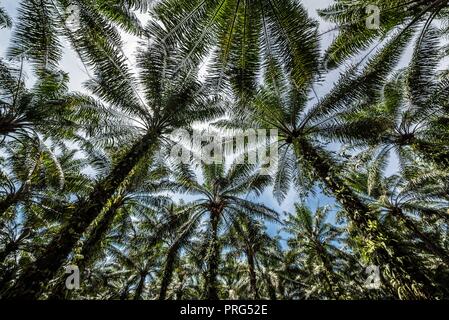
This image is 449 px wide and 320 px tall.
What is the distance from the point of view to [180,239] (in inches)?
448

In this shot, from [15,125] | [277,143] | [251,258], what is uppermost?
[277,143]

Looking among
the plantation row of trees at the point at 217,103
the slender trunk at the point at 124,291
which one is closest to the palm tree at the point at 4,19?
the plantation row of trees at the point at 217,103

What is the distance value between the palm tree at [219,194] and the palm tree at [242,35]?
203 inches

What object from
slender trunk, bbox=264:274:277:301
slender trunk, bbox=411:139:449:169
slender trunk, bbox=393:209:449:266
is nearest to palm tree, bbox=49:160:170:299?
slender trunk, bbox=411:139:449:169

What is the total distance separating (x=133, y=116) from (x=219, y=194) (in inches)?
227

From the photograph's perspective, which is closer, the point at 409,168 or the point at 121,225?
the point at 409,168

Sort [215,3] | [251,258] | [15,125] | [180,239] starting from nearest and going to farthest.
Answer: [215,3]
[15,125]
[180,239]
[251,258]

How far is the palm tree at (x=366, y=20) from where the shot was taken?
602 cm

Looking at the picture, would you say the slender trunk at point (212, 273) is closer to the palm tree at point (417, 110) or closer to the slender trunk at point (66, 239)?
the slender trunk at point (66, 239)

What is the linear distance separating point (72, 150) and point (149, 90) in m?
8.63

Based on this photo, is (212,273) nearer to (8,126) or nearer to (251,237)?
(251,237)
